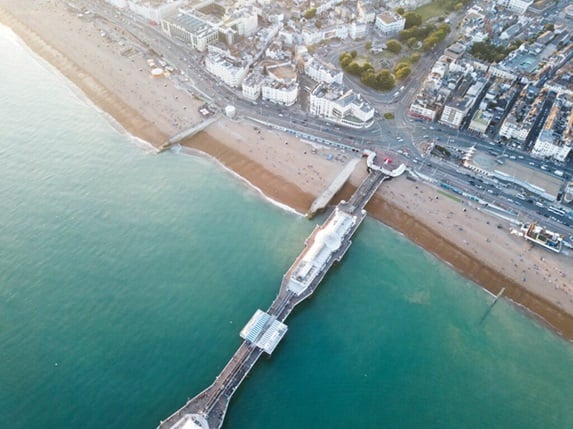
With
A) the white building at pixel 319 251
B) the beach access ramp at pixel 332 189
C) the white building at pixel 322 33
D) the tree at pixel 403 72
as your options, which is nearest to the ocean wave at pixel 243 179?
the beach access ramp at pixel 332 189

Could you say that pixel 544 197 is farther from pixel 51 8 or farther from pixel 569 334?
pixel 51 8

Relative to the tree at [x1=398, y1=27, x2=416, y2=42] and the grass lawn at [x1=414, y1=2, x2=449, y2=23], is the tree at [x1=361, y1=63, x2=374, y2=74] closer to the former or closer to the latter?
the tree at [x1=398, y1=27, x2=416, y2=42]

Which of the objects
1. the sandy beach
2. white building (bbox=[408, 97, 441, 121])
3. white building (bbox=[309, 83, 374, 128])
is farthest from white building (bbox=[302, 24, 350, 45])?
the sandy beach

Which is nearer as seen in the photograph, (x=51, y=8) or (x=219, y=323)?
(x=219, y=323)

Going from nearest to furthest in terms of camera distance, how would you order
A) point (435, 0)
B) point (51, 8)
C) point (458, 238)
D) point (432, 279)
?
point (432, 279) → point (458, 238) → point (51, 8) → point (435, 0)

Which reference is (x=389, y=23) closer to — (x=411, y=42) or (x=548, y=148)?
(x=411, y=42)

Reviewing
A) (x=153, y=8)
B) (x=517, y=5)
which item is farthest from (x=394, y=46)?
(x=153, y=8)

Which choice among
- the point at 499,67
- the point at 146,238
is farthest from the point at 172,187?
the point at 499,67
